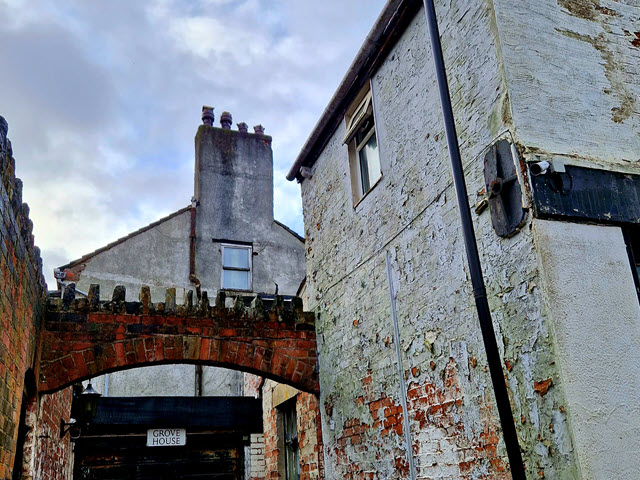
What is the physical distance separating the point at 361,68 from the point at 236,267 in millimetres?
9265

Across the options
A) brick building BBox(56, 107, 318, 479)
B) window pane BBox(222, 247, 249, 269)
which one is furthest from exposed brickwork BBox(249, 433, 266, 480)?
window pane BBox(222, 247, 249, 269)

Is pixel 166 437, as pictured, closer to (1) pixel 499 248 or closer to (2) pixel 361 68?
(2) pixel 361 68

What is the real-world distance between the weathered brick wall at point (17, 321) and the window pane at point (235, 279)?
333 inches

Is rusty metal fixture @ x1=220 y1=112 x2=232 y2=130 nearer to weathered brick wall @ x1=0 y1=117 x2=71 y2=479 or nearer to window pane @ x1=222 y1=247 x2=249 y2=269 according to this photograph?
window pane @ x1=222 y1=247 x2=249 y2=269

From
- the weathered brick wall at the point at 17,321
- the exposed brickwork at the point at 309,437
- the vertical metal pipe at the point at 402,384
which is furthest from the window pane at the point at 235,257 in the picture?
the vertical metal pipe at the point at 402,384

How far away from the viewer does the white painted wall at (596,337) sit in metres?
3.59

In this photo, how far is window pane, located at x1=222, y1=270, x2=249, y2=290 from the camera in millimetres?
15231

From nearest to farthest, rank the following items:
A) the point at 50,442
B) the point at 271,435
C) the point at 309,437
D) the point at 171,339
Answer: the point at 171,339 < the point at 50,442 < the point at 309,437 < the point at 271,435

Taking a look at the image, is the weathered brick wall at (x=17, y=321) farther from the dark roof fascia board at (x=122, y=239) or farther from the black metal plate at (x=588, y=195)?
the dark roof fascia board at (x=122, y=239)

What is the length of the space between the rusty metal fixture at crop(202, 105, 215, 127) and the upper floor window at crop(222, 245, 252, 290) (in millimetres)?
3824

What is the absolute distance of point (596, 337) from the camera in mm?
3840

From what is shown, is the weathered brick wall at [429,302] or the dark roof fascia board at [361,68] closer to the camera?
the weathered brick wall at [429,302]

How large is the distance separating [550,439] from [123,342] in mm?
4886

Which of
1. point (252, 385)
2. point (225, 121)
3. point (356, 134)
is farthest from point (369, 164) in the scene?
point (225, 121)
